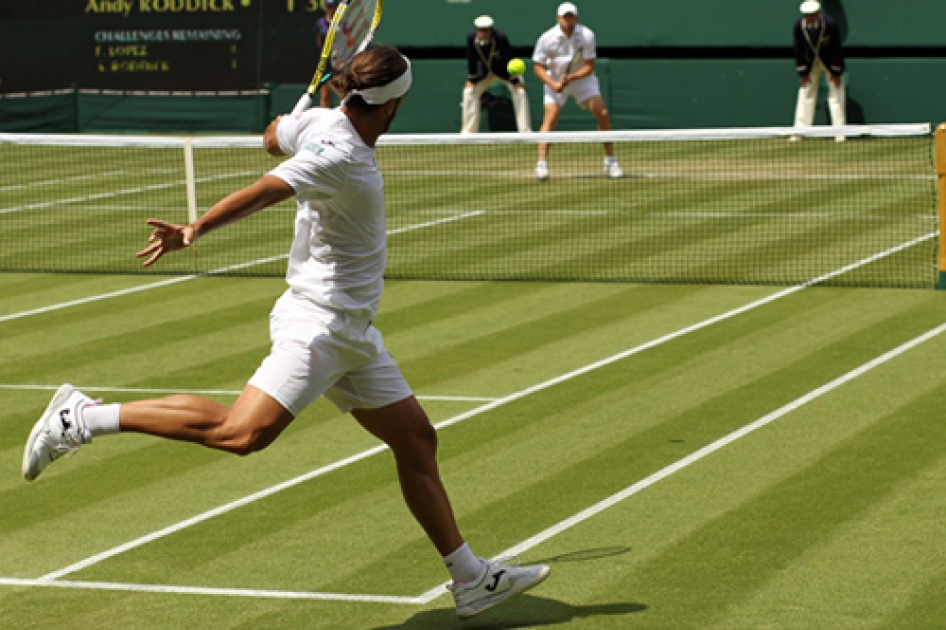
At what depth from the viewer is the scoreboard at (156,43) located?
31.9 metres

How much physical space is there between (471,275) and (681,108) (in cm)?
1476

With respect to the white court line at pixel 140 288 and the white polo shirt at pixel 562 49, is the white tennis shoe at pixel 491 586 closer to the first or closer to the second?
the white court line at pixel 140 288

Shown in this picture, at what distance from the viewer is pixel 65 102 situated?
32781 millimetres

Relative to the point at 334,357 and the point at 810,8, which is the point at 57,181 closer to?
the point at 810,8

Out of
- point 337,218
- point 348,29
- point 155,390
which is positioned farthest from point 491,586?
point 155,390

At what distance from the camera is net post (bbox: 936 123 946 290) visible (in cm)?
1294

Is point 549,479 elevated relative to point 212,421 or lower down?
lower down

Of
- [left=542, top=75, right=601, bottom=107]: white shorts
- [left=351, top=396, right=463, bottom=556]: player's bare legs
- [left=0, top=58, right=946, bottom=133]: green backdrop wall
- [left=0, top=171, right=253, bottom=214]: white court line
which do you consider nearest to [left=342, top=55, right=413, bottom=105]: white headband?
[left=351, top=396, right=463, bottom=556]: player's bare legs

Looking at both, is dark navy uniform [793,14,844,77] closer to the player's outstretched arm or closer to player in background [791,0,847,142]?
player in background [791,0,847,142]

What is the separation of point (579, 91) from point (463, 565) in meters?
16.1

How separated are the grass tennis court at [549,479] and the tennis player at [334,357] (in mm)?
480

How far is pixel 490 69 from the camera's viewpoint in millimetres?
27594

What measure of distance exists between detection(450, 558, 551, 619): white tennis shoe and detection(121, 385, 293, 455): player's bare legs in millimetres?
995

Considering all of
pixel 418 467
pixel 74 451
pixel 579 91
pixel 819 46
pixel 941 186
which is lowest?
pixel 418 467
